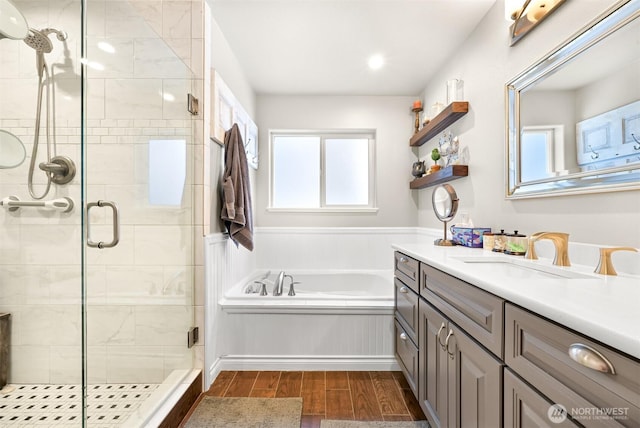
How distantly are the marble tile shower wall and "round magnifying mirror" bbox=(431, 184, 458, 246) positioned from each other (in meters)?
1.67

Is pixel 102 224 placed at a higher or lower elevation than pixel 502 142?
lower

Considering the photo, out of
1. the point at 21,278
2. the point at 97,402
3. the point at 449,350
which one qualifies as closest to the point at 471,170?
the point at 449,350

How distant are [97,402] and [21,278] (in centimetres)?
75

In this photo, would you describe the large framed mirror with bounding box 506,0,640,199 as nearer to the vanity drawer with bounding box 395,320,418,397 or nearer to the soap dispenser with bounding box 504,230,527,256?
the soap dispenser with bounding box 504,230,527,256

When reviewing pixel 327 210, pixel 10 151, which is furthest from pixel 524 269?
pixel 10 151

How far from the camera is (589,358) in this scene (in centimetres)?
53

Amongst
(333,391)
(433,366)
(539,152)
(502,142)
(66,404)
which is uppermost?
(502,142)

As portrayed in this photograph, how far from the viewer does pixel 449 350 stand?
113 cm

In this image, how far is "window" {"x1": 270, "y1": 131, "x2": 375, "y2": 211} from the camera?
330 centimetres

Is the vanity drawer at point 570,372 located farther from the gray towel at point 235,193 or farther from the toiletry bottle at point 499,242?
the gray towel at point 235,193

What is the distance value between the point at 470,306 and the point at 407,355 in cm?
87

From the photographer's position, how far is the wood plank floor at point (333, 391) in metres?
1.60

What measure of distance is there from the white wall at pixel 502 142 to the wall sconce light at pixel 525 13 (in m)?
0.03

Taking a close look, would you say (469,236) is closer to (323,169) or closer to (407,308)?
(407,308)
